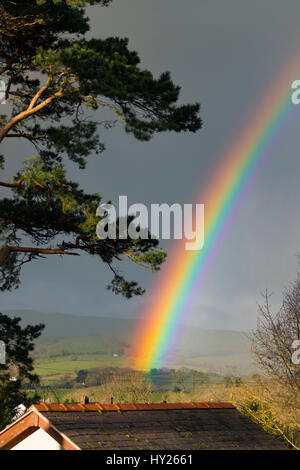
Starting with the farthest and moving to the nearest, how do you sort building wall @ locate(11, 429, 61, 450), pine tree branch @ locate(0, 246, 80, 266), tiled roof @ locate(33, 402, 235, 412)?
1. pine tree branch @ locate(0, 246, 80, 266)
2. tiled roof @ locate(33, 402, 235, 412)
3. building wall @ locate(11, 429, 61, 450)

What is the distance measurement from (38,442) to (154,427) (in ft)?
6.85

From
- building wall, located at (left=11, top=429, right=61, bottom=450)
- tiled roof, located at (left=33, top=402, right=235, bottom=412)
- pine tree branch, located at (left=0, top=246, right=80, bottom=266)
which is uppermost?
pine tree branch, located at (left=0, top=246, right=80, bottom=266)

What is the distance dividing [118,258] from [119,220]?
1388mm

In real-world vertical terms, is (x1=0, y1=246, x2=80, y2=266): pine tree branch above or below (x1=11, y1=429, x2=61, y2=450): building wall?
above

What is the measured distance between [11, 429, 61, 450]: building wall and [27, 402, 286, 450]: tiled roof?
0.40 metres

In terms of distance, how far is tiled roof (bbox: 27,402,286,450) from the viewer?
10.1m

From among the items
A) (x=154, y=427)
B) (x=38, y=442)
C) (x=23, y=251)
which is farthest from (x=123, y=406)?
(x=23, y=251)

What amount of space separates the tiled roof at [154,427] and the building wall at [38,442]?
398 millimetres

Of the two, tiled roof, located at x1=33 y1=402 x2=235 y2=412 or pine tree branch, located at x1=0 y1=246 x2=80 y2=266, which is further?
pine tree branch, located at x1=0 y1=246 x2=80 y2=266

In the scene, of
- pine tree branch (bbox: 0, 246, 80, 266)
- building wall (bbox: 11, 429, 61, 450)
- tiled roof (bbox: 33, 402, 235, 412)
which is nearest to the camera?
building wall (bbox: 11, 429, 61, 450)

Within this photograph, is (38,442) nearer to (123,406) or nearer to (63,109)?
(123,406)

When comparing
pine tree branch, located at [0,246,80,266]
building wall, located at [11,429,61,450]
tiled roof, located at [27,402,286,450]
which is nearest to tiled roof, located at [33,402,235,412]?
tiled roof, located at [27,402,286,450]

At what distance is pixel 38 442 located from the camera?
1049cm

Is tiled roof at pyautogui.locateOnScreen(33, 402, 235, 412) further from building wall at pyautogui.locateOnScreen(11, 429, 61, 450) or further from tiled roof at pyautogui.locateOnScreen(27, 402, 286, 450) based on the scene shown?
building wall at pyautogui.locateOnScreen(11, 429, 61, 450)
